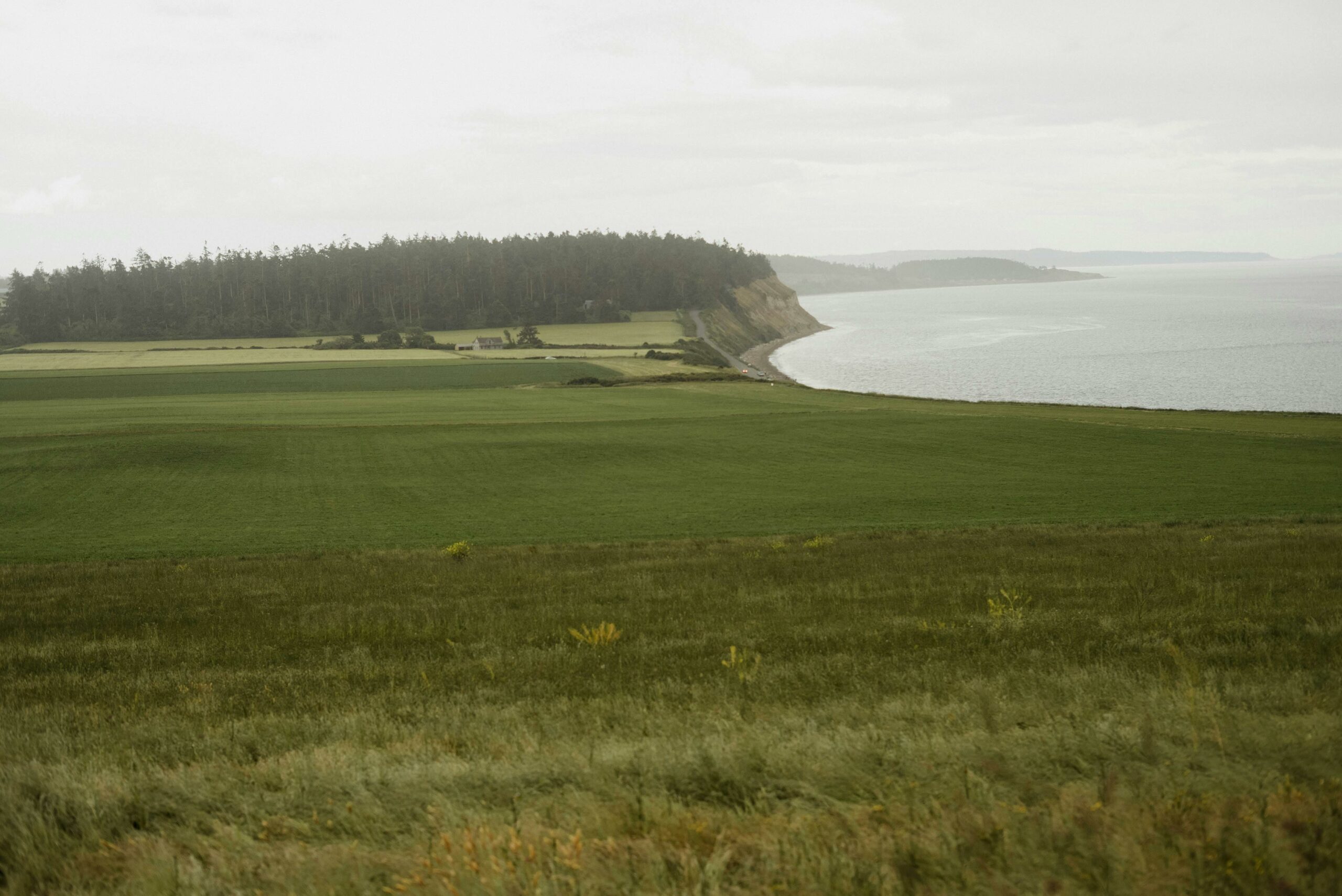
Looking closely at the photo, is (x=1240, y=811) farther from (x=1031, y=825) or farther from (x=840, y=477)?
(x=840, y=477)

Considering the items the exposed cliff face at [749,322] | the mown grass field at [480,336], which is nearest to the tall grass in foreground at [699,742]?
the mown grass field at [480,336]

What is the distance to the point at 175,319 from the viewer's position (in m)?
157

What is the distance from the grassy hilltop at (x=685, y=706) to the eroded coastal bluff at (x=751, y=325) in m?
105

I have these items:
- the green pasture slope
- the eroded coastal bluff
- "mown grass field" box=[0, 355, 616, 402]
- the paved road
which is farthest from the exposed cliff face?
the green pasture slope

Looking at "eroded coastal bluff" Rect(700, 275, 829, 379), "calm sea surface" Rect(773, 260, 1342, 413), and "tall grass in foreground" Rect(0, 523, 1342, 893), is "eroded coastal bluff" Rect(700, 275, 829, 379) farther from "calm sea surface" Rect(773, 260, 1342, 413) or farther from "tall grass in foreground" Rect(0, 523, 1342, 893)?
"tall grass in foreground" Rect(0, 523, 1342, 893)

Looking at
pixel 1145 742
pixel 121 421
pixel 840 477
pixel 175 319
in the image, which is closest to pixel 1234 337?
pixel 840 477

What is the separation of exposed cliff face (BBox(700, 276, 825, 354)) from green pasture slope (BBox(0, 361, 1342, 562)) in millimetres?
84168

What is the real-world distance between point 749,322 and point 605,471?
13801cm

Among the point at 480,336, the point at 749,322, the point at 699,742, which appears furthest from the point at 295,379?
the point at 749,322

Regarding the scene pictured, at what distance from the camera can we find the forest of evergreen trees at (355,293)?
15288cm

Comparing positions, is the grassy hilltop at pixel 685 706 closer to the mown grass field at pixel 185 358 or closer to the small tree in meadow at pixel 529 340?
the mown grass field at pixel 185 358

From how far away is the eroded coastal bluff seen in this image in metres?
147

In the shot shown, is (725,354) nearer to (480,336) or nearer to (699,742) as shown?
(480,336)

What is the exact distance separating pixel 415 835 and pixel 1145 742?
14.1 feet
